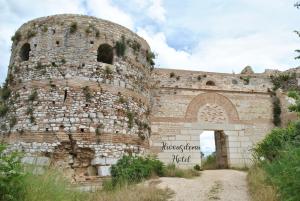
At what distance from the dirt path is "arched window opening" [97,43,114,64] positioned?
16.3ft

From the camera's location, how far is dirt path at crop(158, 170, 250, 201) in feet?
28.8

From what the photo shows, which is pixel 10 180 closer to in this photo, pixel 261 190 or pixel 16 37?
pixel 261 190

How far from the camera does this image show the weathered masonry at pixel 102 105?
37.0ft

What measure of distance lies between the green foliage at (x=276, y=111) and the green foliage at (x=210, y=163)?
3.40 meters

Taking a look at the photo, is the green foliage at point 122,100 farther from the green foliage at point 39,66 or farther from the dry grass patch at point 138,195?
the dry grass patch at point 138,195

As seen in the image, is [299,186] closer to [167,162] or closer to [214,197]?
[214,197]

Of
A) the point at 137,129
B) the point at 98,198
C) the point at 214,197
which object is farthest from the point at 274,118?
the point at 98,198

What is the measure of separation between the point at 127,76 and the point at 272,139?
222 inches

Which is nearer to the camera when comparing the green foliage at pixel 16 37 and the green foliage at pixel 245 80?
the green foliage at pixel 16 37

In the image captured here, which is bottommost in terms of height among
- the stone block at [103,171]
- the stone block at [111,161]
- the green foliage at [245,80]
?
the stone block at [103,171]

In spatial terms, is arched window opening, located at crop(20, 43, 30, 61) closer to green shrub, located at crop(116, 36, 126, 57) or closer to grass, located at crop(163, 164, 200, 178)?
green shrub, located at crop(116, 36, 126, 57)

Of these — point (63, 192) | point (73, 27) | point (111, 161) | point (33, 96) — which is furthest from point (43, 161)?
point (73, 27)

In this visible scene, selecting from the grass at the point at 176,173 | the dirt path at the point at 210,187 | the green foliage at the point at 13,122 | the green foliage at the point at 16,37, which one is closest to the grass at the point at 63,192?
the dirt path at the point at 210,187

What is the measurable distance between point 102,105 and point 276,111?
908 centimetres
